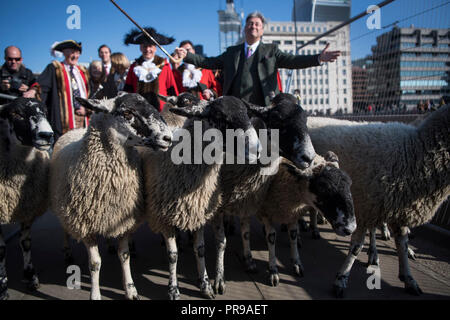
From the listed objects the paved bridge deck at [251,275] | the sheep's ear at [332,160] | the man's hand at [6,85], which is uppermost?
the man's hand at [6,85]

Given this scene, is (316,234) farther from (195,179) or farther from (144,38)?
(144,38)

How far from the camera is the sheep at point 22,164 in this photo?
282cm

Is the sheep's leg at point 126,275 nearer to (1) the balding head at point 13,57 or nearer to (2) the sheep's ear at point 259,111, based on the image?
(2) the sheep's ear at point 259,111

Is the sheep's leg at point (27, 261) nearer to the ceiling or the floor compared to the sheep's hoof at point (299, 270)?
nearer to the ceiling

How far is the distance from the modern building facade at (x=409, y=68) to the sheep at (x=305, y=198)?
2700mm

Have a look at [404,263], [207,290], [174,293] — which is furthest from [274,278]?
[404,263]

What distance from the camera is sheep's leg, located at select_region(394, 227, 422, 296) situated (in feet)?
9.95

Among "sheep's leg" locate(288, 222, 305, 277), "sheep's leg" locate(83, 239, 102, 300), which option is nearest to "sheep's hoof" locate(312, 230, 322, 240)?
"sheep's leg" locate(288, 222, 305, 277)

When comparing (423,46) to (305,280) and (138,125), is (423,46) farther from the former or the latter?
(138,125)

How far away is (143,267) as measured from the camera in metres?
3.71

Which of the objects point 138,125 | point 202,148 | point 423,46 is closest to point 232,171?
point 202,148

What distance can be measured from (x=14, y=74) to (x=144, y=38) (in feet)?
6.74

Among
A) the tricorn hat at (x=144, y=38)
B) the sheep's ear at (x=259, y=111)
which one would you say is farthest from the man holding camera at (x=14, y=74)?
the sheep's ear at (x=259, y=111)

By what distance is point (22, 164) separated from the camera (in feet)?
9.86
